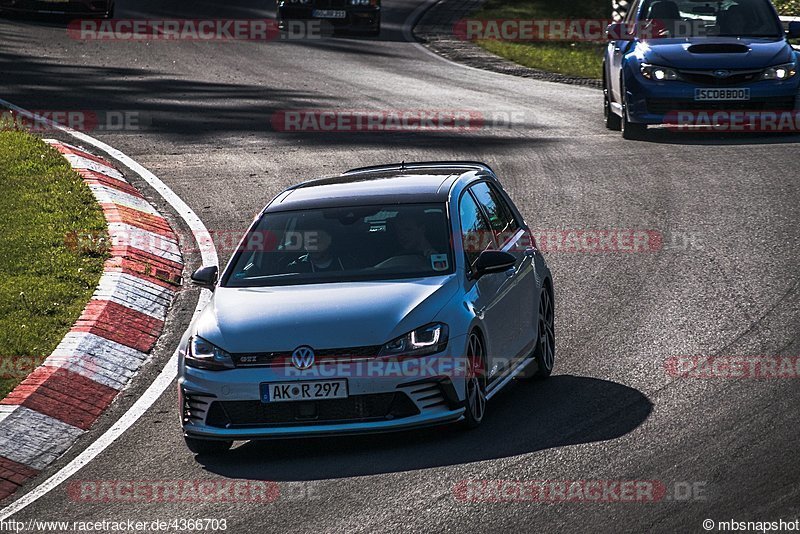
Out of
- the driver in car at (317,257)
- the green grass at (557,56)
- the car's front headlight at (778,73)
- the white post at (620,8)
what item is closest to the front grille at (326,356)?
the driver in car at (317,257)

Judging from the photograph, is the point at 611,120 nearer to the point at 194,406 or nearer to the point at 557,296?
the point at 557,296

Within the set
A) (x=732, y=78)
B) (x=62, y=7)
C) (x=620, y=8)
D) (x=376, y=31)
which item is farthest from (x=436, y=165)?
(x=620, y=8)

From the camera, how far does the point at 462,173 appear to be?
10.1m

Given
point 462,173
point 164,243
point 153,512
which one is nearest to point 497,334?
point 462,173

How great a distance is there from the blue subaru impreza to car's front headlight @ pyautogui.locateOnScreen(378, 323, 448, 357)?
10.7 metres

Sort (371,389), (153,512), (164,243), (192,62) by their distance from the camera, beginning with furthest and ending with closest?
1. (192,62)
2. (164,243)
3. (371,389)
4. (153,512)

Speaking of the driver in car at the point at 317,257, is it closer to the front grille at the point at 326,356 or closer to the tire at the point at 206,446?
the front grille at the point at 326,356

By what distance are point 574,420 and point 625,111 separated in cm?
1079

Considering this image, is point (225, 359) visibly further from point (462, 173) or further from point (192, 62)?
point (192, 62)

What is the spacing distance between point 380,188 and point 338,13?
2241 centimetres

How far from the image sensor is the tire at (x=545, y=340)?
9.91 m

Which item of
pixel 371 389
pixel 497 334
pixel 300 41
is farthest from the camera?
pixel 300 41

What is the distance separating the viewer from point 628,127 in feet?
62.7

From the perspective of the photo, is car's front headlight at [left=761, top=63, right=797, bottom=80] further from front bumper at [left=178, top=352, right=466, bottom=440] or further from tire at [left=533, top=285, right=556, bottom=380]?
front bumper at [left=178, top=352, right=466, bottom=440]
